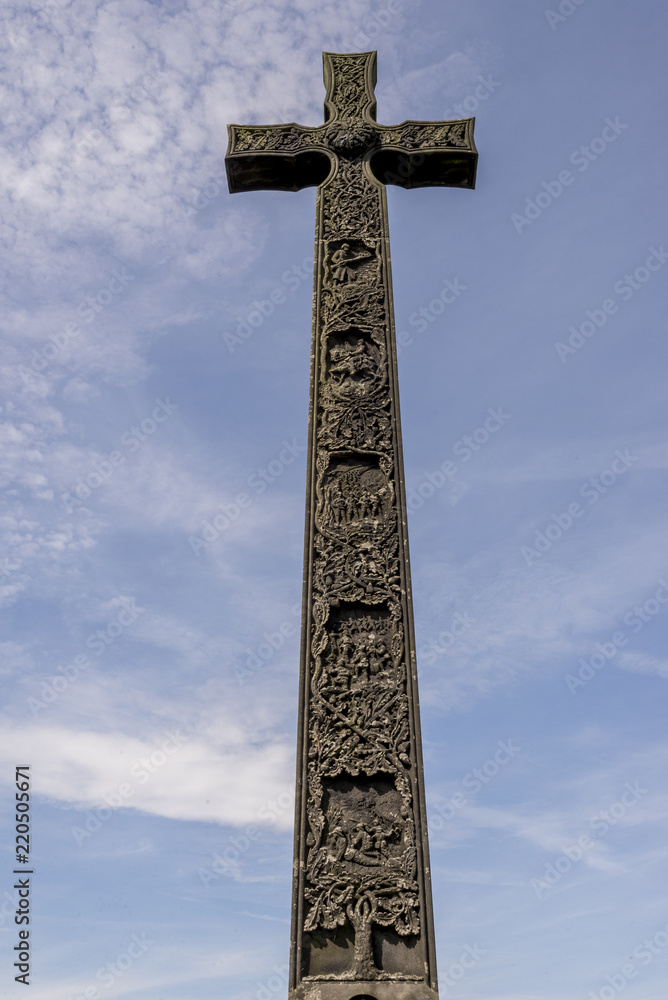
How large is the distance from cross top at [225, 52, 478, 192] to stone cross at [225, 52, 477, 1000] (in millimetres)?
13

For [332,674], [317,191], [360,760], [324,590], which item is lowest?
[360,760]

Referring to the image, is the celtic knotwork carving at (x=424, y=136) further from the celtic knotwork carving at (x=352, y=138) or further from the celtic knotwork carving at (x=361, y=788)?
the celtic knotwork carving at (x=361, y=788)

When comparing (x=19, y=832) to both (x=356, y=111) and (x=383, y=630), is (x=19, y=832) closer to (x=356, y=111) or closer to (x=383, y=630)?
(x=383, y=630)

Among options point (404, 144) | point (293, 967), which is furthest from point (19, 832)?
point (404, 144)

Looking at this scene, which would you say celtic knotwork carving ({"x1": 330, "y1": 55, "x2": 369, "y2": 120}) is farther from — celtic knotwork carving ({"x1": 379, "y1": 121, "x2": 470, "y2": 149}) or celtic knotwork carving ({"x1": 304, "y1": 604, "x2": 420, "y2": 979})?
celtic knotwork carving ({"x1": 304, "y1": 604, "x2": 420, "y2": 979})

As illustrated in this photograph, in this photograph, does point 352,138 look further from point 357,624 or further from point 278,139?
point 357,624

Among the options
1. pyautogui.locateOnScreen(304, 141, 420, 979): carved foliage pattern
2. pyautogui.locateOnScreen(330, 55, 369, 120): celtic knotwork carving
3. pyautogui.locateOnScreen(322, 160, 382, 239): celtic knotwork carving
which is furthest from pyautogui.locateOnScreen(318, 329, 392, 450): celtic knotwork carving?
pyautogui.locateOnScreen(330, 55, 369, 120): celtic knotwork carving

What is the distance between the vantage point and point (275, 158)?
8.19 meters

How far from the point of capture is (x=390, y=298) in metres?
7.46

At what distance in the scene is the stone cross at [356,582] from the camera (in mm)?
5191

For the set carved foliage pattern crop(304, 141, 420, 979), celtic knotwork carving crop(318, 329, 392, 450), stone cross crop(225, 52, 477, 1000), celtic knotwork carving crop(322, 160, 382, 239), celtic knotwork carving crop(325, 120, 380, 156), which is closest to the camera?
stone cross crop(225, 52, 477, 1000)

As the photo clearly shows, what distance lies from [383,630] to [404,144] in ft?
14.6

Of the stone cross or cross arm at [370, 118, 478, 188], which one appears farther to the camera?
cross arm at [370, 118, 478, 188]

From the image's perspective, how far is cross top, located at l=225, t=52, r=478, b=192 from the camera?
26.8ft
